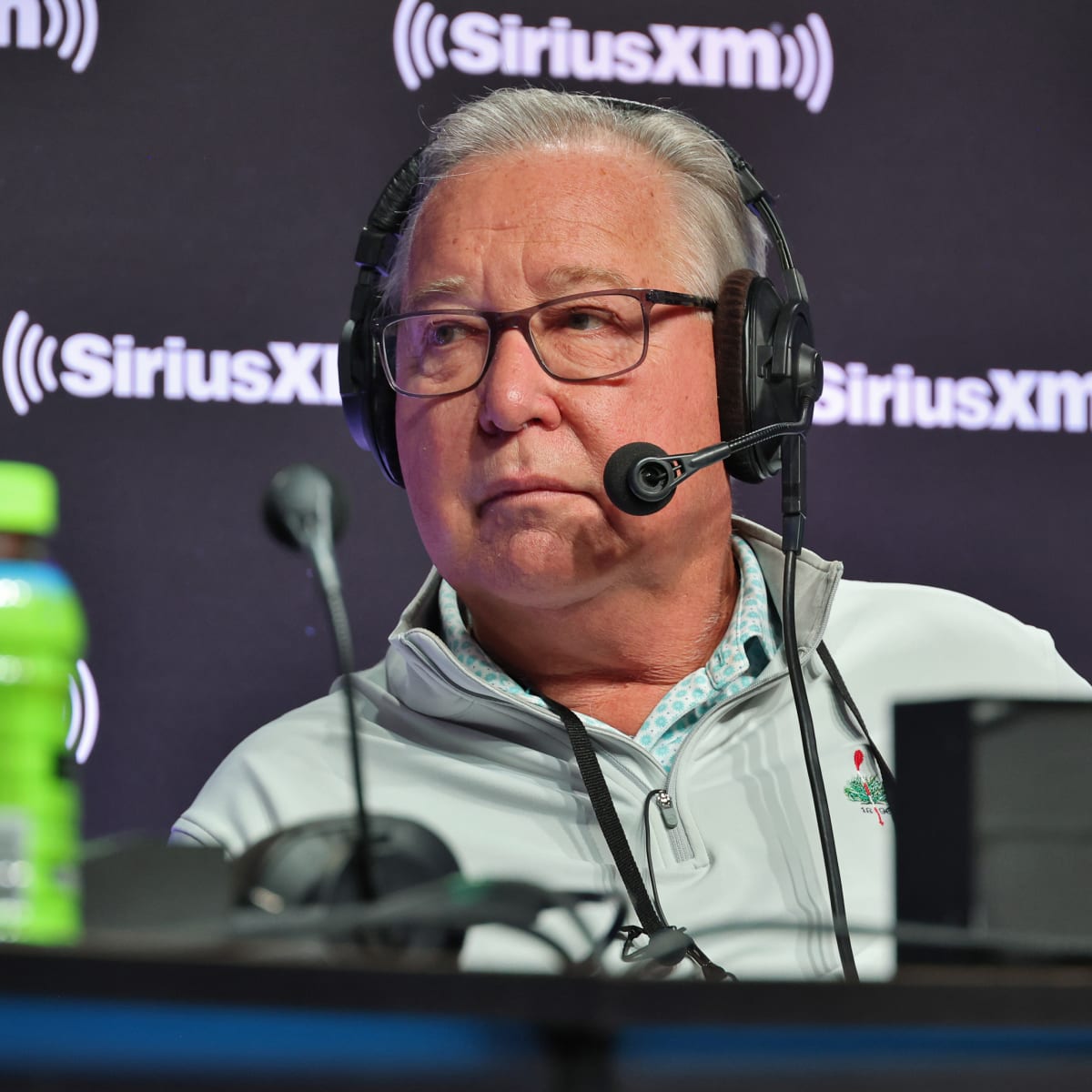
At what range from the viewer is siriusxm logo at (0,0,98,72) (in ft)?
5.98

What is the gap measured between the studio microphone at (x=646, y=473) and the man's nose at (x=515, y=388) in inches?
4.0

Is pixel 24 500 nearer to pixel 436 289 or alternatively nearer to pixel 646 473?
pixel 646 473

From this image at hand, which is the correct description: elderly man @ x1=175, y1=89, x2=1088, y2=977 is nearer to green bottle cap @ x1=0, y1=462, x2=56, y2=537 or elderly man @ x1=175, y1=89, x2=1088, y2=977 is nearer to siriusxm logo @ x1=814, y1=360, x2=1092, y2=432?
siriusxm logo @ x1=814, y1=360, x2=1092, y2=432

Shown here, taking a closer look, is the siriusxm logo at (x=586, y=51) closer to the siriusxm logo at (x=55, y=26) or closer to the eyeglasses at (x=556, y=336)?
the siriusxm logo at (x=55, y=26)

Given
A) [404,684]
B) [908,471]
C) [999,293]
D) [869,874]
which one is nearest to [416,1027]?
[869,874]

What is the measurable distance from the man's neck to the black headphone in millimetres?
145

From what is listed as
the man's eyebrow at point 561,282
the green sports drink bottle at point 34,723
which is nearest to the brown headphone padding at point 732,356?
the man's eyebrow at point 561,282

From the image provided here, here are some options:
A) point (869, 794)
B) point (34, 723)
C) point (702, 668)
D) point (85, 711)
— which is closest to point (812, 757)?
point (869, 794)

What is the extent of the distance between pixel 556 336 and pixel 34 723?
0.81m

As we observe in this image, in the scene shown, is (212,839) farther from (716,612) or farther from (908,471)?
(908,471)

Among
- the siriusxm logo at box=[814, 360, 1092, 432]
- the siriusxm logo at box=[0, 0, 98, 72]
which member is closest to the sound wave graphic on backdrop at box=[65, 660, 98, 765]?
the siriusxm logo at box=[0, 0, 98, 72]

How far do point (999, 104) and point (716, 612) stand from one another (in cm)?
94

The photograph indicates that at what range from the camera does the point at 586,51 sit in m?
1.88

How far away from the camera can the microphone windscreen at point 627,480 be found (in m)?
1.21
